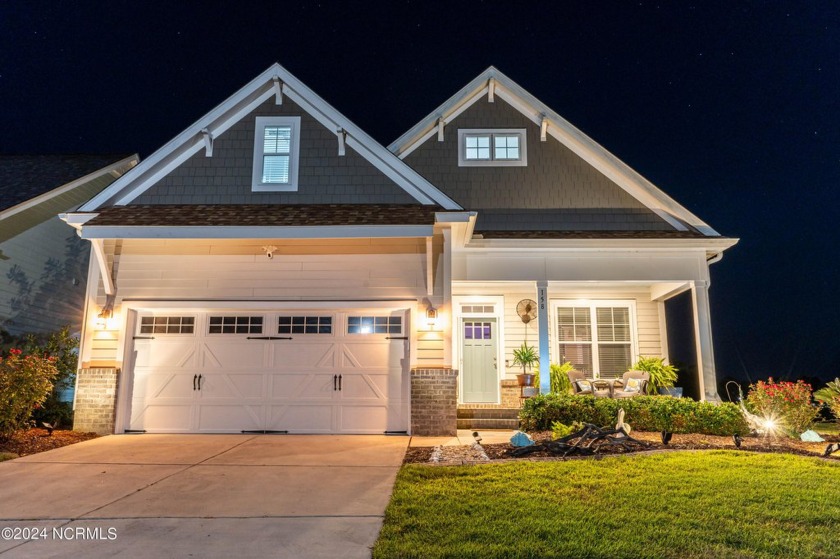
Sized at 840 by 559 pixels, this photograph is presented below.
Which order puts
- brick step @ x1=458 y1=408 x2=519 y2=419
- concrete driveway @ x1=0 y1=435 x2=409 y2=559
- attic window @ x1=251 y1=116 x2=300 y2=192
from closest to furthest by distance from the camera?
1. concrete driveway @ x1=0 y1=435 x2=409 y2=559
2. brick step @ x1=458 y1=408 x2=519 y2=419
3. attic window @ x1=251 y1=116 x2=300 y2=192

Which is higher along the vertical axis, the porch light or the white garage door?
the porch light

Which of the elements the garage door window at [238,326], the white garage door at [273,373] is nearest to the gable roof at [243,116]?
the white garage door at [273,373]

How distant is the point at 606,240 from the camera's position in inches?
446

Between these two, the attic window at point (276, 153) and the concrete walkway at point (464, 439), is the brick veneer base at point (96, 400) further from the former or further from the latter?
the concrete walkway at point (464, 439)

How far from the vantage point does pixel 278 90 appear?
36.2 ft

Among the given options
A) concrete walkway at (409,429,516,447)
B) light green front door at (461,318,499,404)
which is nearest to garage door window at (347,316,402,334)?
concrete walkway at (409,429,516,447)

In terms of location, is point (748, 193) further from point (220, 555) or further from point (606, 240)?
point (220, 555)

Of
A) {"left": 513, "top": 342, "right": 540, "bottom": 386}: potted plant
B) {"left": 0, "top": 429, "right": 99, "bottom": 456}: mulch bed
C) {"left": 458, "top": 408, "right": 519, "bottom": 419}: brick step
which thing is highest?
{"left": 513, "top": 342, "right": 540, "bottom": 386}: potted plant

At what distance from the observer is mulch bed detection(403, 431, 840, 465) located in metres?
7.19

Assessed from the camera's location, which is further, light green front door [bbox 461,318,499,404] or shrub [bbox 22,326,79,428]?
light green front door [bbox 461,318,499,404]

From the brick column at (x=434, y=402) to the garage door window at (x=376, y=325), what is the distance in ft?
3.26

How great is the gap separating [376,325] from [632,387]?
572cm

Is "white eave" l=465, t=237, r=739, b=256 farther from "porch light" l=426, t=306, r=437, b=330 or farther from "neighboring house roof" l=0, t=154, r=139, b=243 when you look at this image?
"neighboring house roof" l=0, t=154, r=139, b=243

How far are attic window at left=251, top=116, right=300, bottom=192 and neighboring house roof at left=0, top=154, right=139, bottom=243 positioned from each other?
5.78 meters
